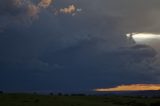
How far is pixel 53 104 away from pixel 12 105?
8.29 meters

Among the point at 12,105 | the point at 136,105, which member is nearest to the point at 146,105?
the point at 136,105

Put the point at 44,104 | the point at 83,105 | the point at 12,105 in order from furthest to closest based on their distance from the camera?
the point at 83,105, the point at 44,104, the point at 12,105

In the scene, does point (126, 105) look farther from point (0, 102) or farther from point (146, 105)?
point (0, 102)

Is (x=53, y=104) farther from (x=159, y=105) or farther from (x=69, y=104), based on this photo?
(x=159, y=105)

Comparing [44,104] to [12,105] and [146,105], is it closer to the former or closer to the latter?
[12,105]

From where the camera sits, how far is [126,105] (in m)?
73.2

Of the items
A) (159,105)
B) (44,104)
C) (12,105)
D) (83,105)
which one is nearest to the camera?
(12,105)

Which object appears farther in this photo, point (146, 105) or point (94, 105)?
point (146, 105)

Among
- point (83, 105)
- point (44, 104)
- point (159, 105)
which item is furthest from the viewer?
point (159, 105)

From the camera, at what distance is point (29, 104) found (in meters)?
58.3

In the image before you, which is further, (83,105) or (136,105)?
(136,105)

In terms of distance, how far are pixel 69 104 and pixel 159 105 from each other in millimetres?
19029

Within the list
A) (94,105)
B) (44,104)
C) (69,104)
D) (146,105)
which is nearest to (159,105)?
(146,105)

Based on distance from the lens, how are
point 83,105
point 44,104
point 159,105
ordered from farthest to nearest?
1. point 159,105
2. point 83,105
3. point 44,104
